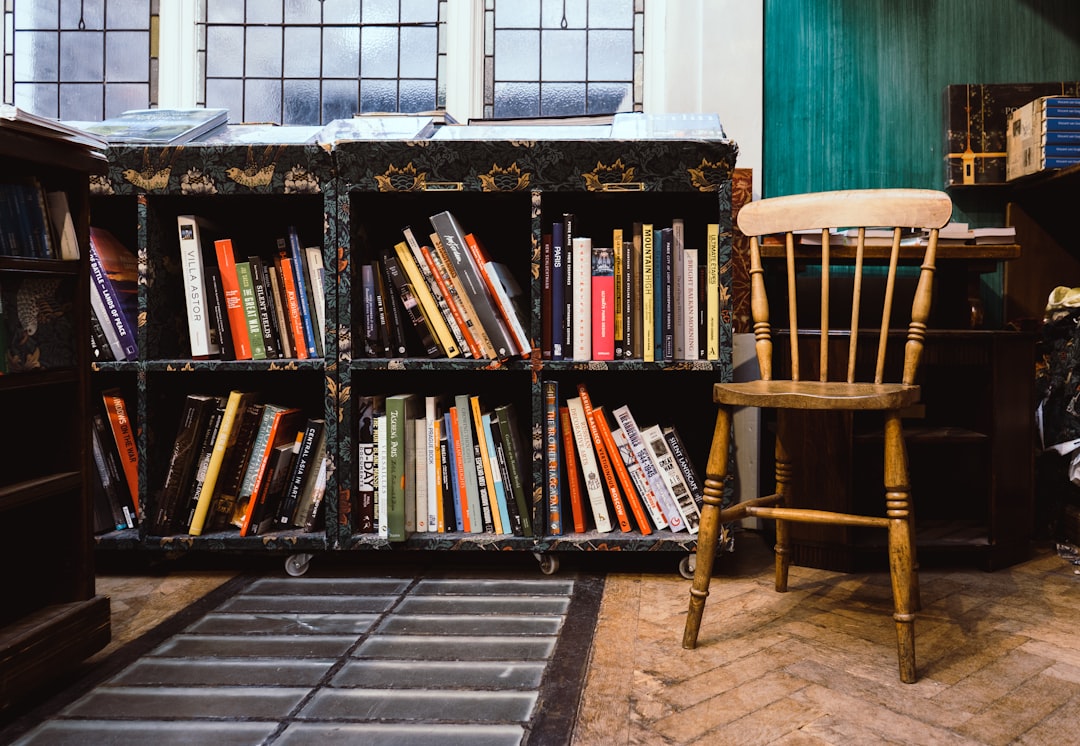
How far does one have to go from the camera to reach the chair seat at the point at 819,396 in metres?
1.29

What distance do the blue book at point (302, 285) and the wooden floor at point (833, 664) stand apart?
953 mm

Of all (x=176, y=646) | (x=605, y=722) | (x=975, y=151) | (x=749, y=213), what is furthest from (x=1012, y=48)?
(x=176, y=646)

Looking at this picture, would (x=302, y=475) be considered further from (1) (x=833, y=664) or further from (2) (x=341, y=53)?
(2) (x=341, y=53)

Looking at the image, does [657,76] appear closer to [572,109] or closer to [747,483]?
[572,109]

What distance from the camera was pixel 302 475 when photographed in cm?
184

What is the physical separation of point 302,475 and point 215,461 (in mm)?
207

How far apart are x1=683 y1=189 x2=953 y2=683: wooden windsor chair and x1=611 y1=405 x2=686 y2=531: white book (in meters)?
0.24

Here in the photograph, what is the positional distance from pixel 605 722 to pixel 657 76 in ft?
6.58

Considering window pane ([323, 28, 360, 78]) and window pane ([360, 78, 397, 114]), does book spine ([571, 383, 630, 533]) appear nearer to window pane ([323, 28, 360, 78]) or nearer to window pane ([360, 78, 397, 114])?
window pane ([360, 78, 397, 114])

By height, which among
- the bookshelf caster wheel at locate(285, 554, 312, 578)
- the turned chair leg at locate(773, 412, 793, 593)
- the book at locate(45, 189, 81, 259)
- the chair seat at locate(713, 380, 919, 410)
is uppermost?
the book at locate(45, 189, 81, 259)

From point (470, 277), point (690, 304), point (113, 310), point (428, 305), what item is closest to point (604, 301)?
point (690, 304)

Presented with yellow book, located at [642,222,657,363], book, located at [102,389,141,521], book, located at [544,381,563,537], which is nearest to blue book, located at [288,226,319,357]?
book, located at [102,389,141,521]

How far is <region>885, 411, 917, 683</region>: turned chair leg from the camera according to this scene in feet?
4.05

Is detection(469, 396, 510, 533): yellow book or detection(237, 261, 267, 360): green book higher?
detection(237, 261, 267, 360): green book
